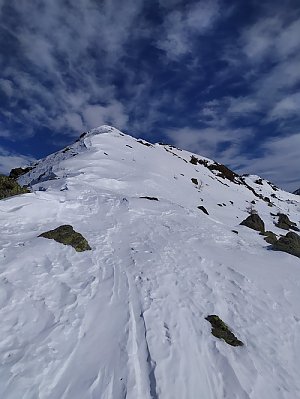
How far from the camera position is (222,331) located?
8180 millimetres

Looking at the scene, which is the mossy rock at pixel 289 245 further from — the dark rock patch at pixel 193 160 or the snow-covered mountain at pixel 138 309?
the dark rock patch at pixel 193 160

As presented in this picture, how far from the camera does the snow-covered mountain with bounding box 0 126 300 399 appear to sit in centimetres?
615

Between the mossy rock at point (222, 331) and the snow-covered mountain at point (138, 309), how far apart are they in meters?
0.19

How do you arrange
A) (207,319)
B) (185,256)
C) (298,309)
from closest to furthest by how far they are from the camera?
(207,319), (298,309), (185,256)

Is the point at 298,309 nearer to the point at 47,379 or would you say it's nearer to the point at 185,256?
the point at 185,256

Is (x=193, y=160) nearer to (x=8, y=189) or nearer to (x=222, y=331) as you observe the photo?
(x=8, y=189)

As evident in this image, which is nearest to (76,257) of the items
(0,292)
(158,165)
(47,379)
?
(0,292)

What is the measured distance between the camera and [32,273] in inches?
359

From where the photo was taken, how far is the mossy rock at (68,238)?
38.8ft

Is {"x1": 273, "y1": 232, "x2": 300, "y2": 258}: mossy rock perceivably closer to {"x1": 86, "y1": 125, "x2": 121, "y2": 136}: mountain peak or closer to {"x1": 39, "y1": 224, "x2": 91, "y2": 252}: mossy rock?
{"x1": 39, "y1": 224, "x2": 91, "y2": 252}: mossy rock

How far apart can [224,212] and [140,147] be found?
20.3 metres

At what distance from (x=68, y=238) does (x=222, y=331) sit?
6256mm

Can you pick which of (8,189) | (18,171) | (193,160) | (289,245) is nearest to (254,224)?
(289,245)

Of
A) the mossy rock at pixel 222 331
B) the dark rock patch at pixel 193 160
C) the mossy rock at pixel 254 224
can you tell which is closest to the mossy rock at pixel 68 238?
the mossy rock at pixel 222 331
